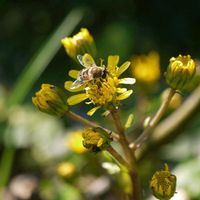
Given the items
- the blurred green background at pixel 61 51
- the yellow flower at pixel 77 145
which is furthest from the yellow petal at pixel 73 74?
the blurred green background at pixel 61 51

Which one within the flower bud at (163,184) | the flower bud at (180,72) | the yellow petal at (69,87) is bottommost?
the flower bud at (163,184)

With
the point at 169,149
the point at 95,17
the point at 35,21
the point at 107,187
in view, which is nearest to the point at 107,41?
the point at 95,17

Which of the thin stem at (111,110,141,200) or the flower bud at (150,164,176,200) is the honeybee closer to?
the thin stem at (111,110,141,200)

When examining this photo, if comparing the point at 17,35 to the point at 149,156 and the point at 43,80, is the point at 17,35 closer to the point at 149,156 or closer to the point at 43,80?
the point at 43,80

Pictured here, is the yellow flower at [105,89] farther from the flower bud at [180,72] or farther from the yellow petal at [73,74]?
the flower bud at [180,72]

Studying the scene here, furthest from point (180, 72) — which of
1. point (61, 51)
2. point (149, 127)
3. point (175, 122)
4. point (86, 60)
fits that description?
point (61, 51)

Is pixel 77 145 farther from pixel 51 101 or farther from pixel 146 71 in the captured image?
pixel 51 101
